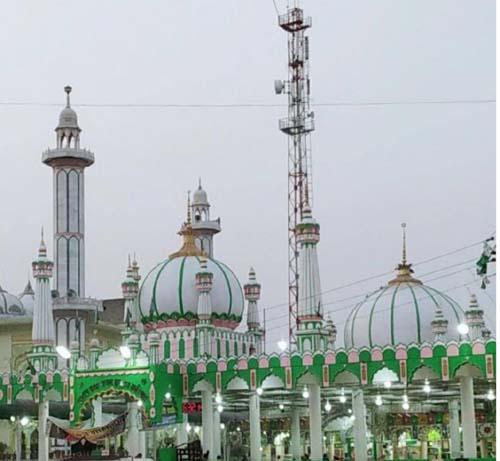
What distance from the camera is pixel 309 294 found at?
29812mm

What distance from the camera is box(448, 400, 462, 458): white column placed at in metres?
32.2

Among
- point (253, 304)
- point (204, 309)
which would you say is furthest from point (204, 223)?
point (204, 309)

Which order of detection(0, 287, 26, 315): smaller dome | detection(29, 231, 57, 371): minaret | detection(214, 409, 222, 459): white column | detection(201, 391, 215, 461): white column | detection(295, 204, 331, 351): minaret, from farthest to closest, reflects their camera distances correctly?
1. detection(0, 287, 26, 315): smaller dome
2. detection(29, 231, 57, 371): minaret
3. detection(214, 409, 222, 459): white column
4. detection(295, 204, 331, 351): minaret
5. detection(201, 391, 215, 461): white column

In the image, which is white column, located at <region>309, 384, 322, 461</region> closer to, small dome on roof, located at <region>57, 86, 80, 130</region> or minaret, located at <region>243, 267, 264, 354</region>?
minaret, located at <region>243, 267, 264, 354</region>

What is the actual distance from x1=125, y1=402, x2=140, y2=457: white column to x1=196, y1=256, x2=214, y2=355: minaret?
200 inches

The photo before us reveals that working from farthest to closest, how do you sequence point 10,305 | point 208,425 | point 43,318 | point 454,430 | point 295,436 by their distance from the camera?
point 10,305
point 295,436
point 43,318
point 454,430
point 208,425

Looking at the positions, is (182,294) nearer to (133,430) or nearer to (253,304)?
(253,304)

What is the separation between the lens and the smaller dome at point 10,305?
51.8m

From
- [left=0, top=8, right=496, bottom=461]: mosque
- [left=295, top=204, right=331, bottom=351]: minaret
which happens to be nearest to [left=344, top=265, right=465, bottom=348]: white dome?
[left=0, top=8, right=496, bottom=461]: mosque

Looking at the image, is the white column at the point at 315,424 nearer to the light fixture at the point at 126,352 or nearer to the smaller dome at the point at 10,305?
the light fixture at the point at 126,352

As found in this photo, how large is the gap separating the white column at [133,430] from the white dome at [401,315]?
26.2 feet

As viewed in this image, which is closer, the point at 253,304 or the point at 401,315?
the point at 401,315

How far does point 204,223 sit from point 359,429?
2070cm

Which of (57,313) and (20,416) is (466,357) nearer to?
(20,416)
